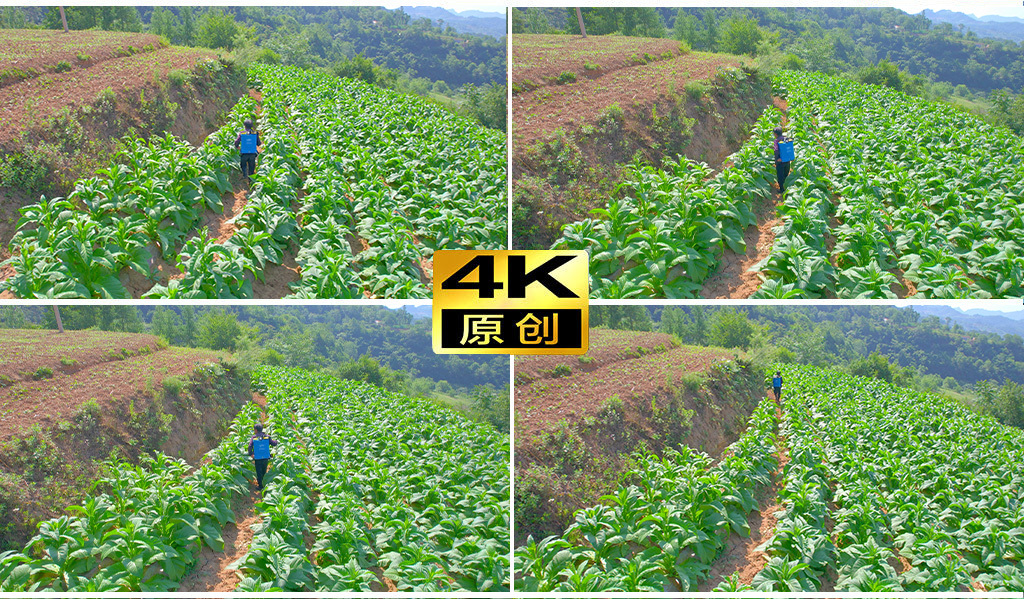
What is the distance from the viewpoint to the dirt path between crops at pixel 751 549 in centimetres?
346

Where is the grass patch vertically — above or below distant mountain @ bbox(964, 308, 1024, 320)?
above

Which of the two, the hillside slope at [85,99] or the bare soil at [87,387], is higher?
the hillside slope at [85,99]

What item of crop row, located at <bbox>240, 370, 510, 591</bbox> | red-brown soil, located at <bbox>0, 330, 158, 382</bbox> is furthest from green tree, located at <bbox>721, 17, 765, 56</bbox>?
red-brown soil, located at <bbox>0, 330, 158, 382</bbox>

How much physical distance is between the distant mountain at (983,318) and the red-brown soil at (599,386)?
139cm

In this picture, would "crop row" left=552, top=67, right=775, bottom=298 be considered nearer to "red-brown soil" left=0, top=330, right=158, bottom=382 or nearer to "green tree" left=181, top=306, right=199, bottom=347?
"green tree" left=181, top=306, right=199, bottom=347

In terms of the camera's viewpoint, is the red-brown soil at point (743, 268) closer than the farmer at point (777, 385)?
Yes

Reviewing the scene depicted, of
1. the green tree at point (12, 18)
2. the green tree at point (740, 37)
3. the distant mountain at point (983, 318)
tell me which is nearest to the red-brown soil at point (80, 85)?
the green tree at point (12, 18)

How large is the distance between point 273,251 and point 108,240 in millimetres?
967

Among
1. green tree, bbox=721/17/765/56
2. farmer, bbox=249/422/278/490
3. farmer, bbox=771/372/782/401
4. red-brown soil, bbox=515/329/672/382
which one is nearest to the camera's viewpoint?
red-brown soil, bbox=515/329/672/382

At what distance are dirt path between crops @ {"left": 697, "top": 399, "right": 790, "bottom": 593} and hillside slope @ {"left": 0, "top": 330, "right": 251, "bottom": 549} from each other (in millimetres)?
4094

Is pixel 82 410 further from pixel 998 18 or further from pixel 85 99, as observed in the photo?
pixel 998 18

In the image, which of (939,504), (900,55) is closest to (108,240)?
(900,55)

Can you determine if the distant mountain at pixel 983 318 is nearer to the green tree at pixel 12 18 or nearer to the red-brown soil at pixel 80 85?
the red-brown soil at pixel 80 85

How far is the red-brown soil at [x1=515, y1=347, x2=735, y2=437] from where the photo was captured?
3.46 meters
